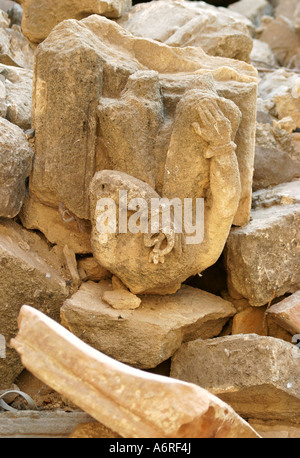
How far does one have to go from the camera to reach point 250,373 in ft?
8.77

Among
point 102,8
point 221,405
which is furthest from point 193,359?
point 102,8

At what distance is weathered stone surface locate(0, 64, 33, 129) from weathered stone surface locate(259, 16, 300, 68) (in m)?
3.32

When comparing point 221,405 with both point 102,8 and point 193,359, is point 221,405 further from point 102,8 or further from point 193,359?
point 102,8

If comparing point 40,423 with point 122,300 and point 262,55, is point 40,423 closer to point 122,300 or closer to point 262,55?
point 122,300

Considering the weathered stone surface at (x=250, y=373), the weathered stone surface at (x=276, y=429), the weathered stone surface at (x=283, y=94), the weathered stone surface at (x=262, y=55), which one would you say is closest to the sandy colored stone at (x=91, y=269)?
the weathered stone surface at (x=250, y=373)

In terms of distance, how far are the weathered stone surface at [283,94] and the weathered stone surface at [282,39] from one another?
1.12 meters

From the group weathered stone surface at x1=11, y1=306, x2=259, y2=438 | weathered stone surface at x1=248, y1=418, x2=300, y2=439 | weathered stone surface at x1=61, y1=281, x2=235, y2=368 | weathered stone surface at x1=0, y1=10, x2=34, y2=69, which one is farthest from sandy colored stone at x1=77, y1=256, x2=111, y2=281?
weathered stone surface at x1=0, y1=10, x2=34, y2=69

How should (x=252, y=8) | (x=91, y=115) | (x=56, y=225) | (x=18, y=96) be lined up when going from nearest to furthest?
(x=91, y=115)
(x=56, y=225)
(x=18, y=96)
(x=252, y=8)

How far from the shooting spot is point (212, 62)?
347 centimetres

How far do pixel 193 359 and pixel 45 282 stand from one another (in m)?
0.86

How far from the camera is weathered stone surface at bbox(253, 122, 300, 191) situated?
12.8ft

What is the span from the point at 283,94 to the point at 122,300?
2548mm

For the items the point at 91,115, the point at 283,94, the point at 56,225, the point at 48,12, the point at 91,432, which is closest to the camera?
the point at 91,432

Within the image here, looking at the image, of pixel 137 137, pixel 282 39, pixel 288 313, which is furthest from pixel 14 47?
pixel 282 39
